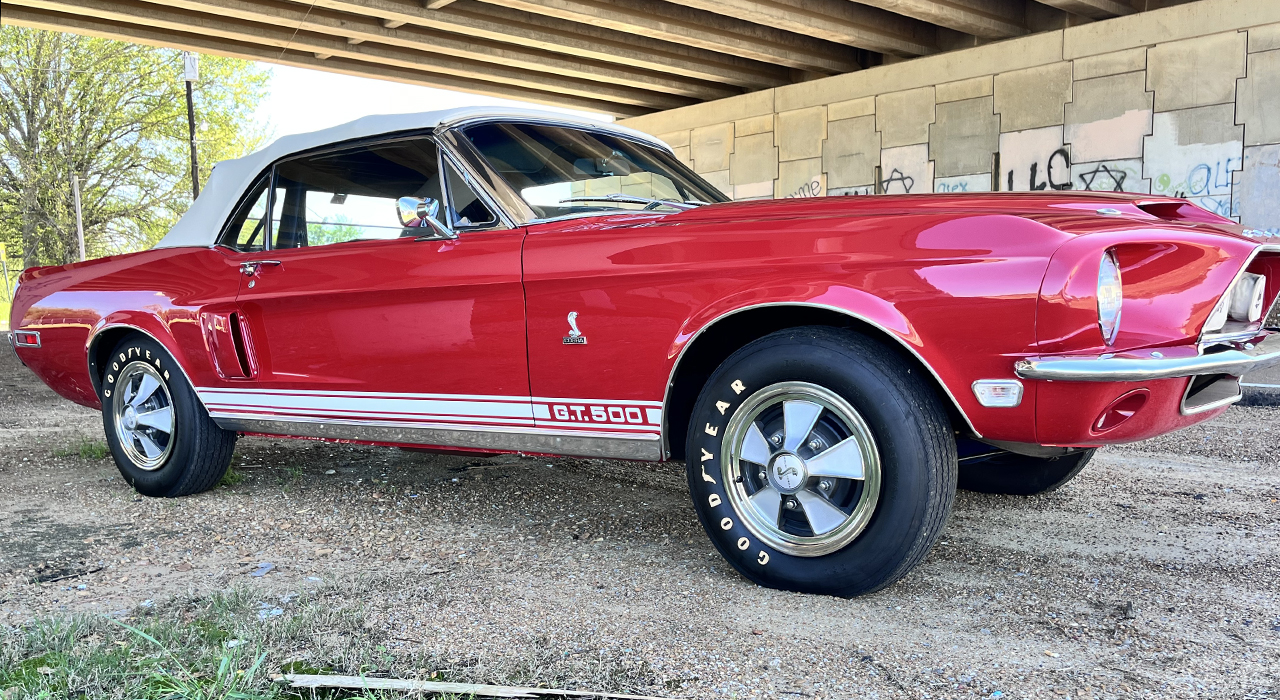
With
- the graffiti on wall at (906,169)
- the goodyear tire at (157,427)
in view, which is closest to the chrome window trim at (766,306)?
the goodyear tire at (157,427)

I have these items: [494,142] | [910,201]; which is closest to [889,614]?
[910,201]

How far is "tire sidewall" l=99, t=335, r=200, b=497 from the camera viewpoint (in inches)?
164

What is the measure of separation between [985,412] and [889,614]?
2.08 feet

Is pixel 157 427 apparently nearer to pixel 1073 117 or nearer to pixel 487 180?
pixel 487 180

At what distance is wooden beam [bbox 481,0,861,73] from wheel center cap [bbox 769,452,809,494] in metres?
10.6

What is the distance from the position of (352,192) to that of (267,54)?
12551 mm

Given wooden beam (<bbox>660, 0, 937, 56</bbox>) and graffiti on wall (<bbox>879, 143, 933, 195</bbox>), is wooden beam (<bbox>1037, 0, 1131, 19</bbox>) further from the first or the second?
graffiti on wall (<bbox>879, 143, 933, 195</bbox>)

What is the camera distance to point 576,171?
3605mm

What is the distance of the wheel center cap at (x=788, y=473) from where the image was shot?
2635 mm

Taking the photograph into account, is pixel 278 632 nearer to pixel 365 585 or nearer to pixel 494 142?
pixel 365 585

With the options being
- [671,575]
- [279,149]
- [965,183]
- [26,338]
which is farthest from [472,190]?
[965,183]

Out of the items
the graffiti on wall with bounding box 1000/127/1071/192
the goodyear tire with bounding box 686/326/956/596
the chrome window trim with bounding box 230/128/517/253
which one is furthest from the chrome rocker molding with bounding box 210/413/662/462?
the graffiti on wall with bounding box 1000/127/1071/192

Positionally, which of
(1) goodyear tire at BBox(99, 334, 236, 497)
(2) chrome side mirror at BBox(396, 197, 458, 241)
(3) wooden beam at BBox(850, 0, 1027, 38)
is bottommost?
(1) goodyear tire at BBox(99, 334, 236, 497)

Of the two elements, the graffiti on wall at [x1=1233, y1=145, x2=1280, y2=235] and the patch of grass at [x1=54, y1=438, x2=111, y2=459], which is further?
the graffiti on wall at [x1=1233, y1=145, x2=1280, y2=235]
